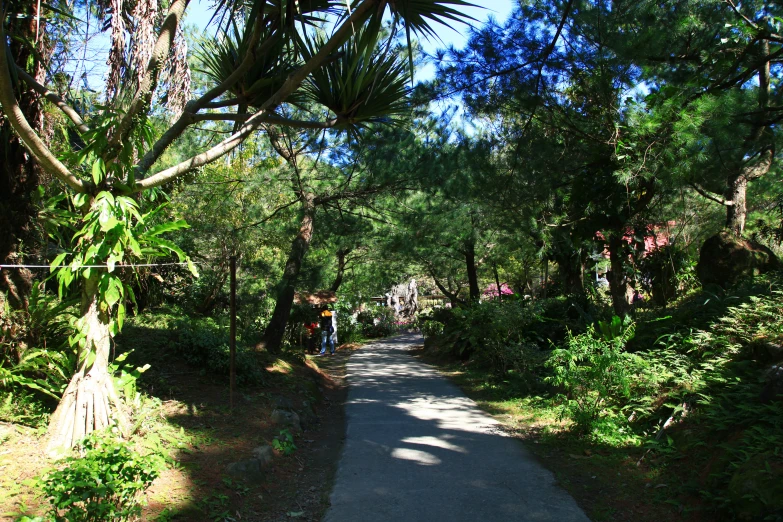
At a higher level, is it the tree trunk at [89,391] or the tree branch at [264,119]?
the tree branch at [264,119]

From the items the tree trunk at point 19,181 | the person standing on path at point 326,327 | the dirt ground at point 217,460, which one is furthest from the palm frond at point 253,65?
the person standing on path at point 326,327

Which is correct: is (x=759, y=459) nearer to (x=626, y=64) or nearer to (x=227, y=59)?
(x=626, y=64)

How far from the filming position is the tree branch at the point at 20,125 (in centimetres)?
396

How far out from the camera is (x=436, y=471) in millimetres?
5402

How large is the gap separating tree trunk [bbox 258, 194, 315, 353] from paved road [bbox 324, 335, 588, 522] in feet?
9.76

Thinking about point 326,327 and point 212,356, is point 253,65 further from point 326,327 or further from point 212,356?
point 326,327

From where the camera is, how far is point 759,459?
401cm

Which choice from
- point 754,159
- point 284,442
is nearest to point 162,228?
point 284,442

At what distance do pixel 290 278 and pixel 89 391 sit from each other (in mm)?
6598

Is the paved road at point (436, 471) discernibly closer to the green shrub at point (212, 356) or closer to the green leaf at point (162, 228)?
the green shrub at point (212, 356)

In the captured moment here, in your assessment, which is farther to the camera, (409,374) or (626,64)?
(409,374)

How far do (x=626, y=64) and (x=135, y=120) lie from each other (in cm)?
545

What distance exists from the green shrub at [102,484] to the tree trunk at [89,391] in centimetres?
89

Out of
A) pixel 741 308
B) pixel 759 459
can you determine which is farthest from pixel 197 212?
pixel 759 459
